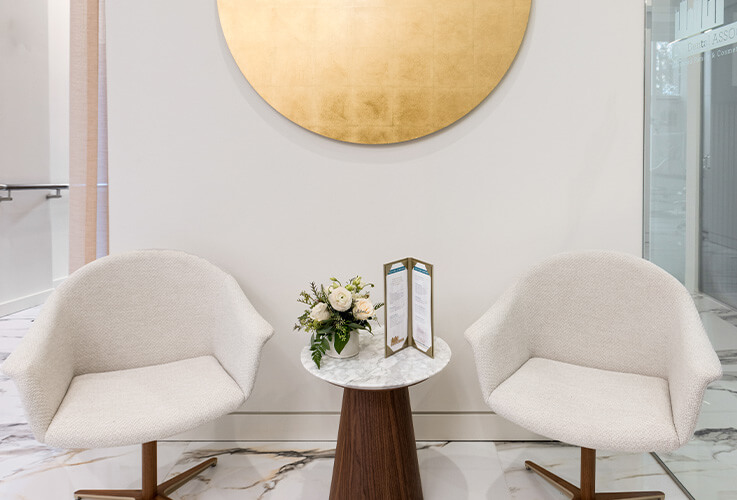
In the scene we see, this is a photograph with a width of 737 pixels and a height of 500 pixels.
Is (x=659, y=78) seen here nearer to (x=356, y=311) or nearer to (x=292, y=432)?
(x=356, y=311)

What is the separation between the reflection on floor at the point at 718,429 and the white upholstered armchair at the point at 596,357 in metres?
0.08

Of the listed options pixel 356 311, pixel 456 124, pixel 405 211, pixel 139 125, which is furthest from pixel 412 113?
pixel 139 125

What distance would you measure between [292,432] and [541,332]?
45.0 inches

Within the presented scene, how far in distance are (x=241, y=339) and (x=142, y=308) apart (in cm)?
48

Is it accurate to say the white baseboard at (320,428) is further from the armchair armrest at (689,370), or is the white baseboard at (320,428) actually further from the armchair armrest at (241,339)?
the armchair armrest at (689,370)

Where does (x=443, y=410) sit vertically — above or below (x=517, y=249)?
below

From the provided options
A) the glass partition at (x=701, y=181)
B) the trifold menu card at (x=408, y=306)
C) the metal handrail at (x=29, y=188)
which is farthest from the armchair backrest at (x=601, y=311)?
the metal handrail at (x=29, y=188)

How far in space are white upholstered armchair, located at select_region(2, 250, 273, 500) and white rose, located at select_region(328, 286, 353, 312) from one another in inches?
10.0

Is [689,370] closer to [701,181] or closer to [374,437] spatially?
[701,181]

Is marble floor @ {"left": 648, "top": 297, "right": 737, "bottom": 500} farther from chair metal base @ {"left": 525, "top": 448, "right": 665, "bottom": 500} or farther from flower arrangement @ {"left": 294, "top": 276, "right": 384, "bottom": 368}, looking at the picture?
flower arrangement @ {"left": 294, "top": 276, "right": 384, "bottom": 368}

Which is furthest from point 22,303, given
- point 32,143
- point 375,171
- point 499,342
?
point 499,342

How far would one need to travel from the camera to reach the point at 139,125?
7.77 feet

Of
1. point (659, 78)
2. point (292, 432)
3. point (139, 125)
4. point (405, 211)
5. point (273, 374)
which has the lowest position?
point (292, 432)

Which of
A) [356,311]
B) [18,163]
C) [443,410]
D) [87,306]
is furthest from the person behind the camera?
[18,163]
